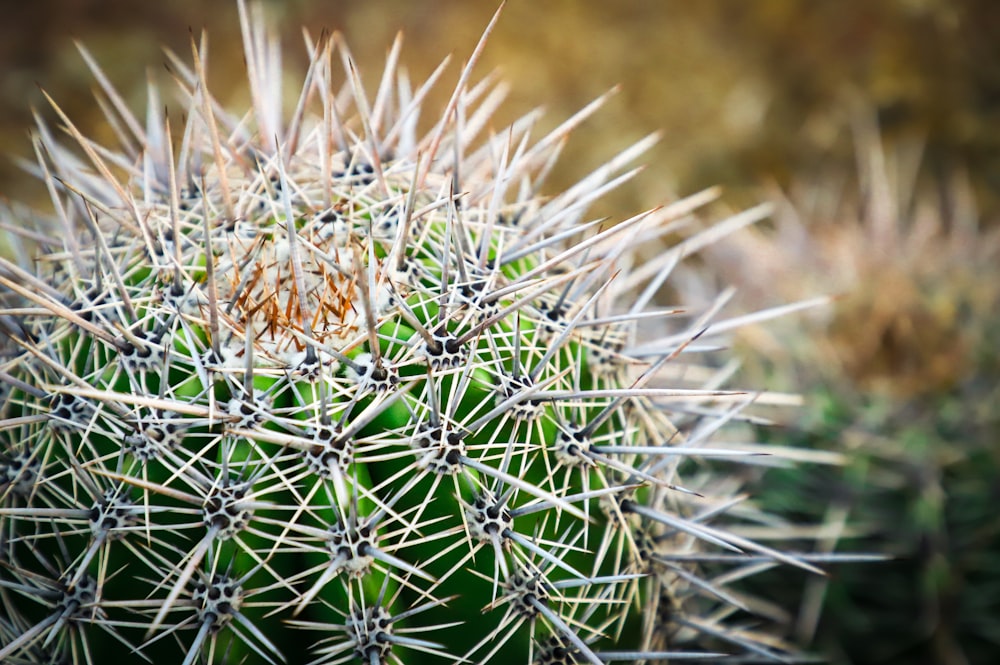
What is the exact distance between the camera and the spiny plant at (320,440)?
939mm

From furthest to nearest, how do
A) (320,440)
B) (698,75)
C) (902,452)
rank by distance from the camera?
(698,75) < (902,452) < (320,440)

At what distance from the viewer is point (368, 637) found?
3.08 ft

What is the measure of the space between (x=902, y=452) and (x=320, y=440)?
125 centimetres

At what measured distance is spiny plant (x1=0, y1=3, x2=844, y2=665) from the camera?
0.94m

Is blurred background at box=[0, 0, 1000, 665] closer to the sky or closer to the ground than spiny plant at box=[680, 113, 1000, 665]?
closer to the sky

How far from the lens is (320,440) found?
932 mm

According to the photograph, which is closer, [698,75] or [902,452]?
[902,452]

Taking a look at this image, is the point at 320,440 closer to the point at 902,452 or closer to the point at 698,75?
the point at 902,452

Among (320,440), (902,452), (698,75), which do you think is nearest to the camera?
(320,440)

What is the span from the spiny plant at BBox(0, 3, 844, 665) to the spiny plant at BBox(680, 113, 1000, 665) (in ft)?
2.20

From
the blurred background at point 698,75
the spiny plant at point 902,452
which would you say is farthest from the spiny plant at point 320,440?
the blurred background at point 698,75

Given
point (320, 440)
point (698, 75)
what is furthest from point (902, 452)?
point (698, 75)

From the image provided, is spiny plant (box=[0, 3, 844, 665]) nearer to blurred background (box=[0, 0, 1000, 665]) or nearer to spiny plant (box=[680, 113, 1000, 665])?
spiny plant (box=[680, 113, 1000, 665])

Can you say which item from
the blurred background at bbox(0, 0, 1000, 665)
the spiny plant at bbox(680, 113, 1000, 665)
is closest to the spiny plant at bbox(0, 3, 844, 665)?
the spiny plant at bbox(680, 113, 1000, 665)
